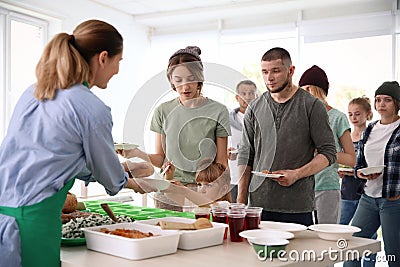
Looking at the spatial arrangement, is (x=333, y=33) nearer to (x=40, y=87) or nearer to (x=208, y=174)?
(x=208, y=174)

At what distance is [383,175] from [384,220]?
26 centimetres

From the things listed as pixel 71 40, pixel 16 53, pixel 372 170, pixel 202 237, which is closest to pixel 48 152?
pixel 71 40

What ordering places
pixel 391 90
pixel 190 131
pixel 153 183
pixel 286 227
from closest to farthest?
pixel 286 227 → pixel 153 183 → pixel 190 131 → pixel 391 90

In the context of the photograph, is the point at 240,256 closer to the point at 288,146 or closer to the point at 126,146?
the point at 126,146

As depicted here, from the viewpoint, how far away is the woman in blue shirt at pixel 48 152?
1.46 meters

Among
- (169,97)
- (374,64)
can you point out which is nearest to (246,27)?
(374,64)

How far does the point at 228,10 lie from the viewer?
19.1 ft

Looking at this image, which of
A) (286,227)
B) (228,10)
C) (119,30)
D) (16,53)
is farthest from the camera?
(119,30)

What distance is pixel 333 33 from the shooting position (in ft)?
18.2

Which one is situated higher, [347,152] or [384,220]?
[347,152]

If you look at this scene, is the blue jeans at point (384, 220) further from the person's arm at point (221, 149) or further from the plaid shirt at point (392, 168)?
the person's arm at point (221, 149)

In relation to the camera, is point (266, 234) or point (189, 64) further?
point (189, 64)

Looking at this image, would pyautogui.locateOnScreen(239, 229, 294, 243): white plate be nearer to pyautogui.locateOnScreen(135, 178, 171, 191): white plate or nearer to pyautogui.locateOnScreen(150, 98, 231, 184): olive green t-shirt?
pyautogui.locateOnScreen(135, 178, 171, 191): white plate

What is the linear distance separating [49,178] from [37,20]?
4.02m
